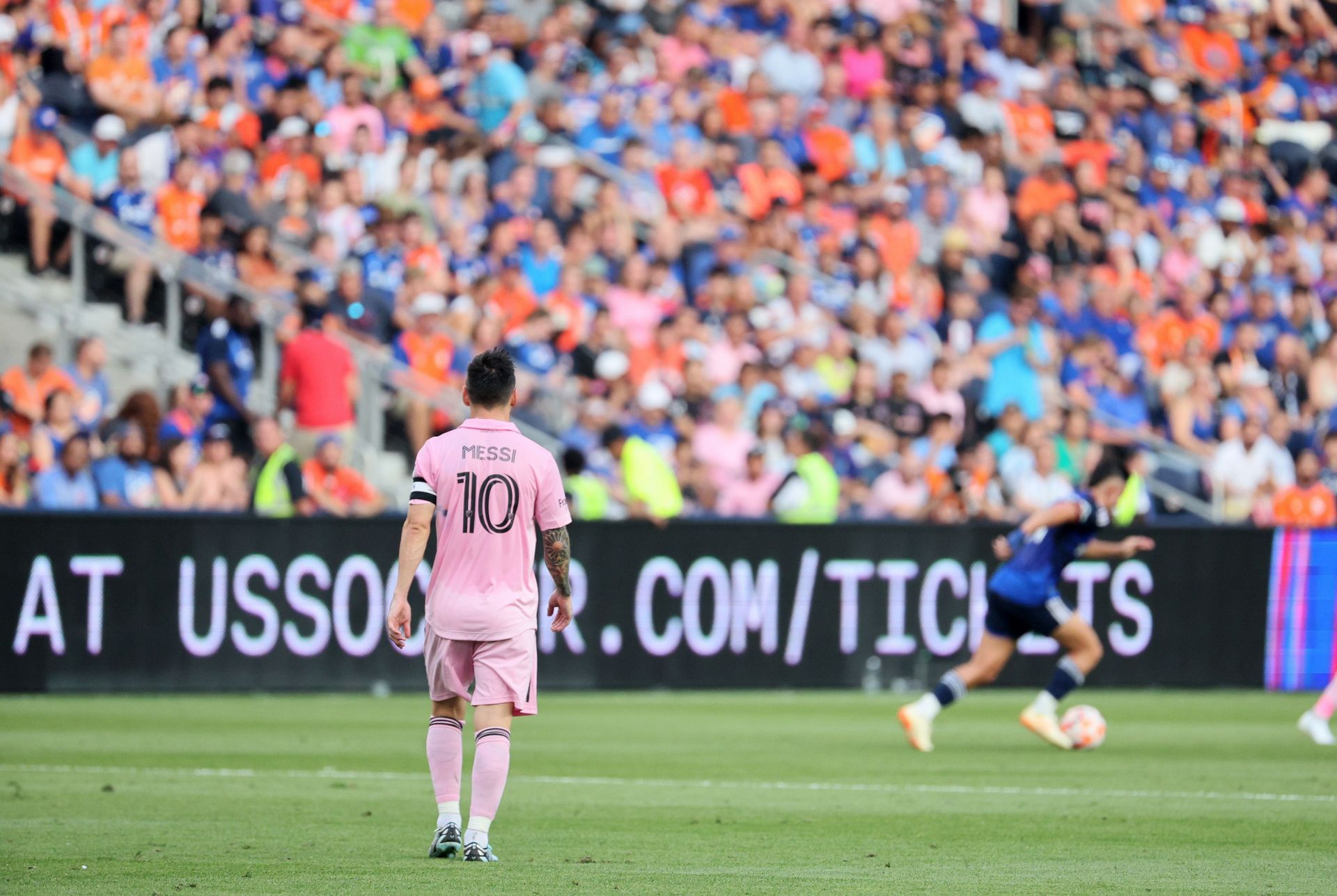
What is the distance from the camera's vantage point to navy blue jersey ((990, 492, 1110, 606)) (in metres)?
14.8

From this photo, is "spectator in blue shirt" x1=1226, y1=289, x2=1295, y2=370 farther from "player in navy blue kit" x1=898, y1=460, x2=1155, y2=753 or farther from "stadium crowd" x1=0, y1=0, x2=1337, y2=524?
"player in navy blue kit" x1=898, y1=460, x2=1155, y2=753

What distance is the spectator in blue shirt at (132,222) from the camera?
1992cm

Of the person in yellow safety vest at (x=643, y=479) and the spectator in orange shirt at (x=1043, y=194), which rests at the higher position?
the spectator in orange shirt at (x=1043, y=194)

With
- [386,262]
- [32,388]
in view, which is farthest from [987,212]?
[32,388]

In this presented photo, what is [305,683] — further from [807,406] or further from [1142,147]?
[1142,147]

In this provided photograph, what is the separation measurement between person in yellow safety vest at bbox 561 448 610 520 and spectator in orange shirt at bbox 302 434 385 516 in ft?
5.49

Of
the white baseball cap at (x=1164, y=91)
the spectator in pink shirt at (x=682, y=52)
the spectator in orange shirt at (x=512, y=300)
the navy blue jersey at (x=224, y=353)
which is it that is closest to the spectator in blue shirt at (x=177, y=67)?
the navy blue jersey at (x=224, y=353)

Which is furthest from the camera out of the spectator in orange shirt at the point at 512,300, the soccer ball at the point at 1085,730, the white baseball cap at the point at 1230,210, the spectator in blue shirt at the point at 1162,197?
the white baseball cap at the point at 1230,210

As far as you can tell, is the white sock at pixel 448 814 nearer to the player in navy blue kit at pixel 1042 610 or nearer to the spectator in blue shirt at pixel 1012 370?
the player in navy blue kit at pixel 1042 610

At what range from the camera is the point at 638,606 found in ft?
63.6

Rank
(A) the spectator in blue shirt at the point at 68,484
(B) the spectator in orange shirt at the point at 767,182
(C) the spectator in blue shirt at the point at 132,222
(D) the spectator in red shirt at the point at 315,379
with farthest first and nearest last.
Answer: (B) the spectator in orange shirt at the point at 767,182 → (C) the spectator in blue shirt at the point at 132,222 → (D) the spectator in red shirt at the point at 315,379 → (A) the spectator in blue shirt at the point at 68,484

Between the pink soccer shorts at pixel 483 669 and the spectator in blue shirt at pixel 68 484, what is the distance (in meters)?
10.3

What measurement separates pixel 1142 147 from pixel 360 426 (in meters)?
13.3

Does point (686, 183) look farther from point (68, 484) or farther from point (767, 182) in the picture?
point (68, 484)
